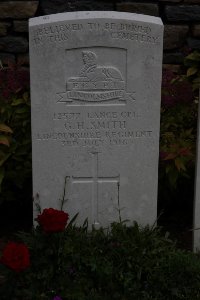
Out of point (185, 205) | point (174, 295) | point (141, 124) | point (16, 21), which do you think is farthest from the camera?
point (16, 21)

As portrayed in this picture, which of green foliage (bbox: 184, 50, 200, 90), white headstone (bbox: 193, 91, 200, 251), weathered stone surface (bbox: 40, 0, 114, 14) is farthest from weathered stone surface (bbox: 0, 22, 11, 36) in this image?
white headstone (bbox: 193, 91, 200, 251)

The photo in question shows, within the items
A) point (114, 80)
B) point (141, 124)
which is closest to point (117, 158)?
point (141, 124)

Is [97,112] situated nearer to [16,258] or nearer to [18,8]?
[16,258]

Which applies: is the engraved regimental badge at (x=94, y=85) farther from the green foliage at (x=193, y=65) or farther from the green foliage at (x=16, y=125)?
the green foliage at (x=193, y=65)

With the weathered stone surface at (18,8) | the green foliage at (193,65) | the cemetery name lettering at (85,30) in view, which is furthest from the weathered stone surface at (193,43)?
the cemetery name lettering at (85,30)

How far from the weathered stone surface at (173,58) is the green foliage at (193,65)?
455 millimetres

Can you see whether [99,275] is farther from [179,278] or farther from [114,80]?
[114,80]

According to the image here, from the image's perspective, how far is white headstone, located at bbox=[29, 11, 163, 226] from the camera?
152 inches

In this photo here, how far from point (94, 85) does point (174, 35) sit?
2724 mm

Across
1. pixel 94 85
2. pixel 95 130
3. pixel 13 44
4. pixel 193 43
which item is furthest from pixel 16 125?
pixel 193 43

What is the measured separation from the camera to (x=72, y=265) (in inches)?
152

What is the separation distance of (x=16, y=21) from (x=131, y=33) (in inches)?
104

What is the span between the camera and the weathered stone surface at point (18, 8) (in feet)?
20.3

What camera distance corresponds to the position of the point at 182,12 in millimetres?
6320
